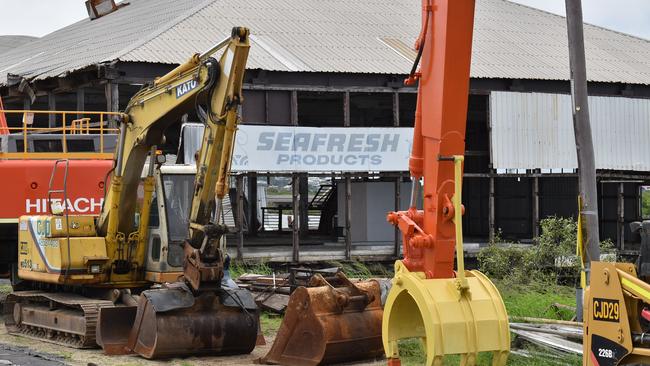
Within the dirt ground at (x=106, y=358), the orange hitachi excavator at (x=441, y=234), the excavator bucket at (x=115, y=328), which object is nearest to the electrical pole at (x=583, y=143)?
the dirt ground at (x=106, y=358)

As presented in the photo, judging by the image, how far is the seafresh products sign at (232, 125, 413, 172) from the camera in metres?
25.9

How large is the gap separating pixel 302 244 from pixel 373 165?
3.85m

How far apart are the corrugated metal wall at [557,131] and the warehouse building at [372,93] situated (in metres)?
0.04

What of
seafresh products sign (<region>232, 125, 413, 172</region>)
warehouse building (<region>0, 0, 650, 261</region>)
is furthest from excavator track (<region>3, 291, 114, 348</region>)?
seafresh products sign (<region>232, 125, 413, 172</region>)

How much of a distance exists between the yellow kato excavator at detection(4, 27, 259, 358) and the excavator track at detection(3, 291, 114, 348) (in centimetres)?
2

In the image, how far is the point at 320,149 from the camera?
26.8m

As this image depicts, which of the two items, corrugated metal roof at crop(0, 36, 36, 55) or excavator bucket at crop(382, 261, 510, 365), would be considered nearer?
excavator bucket at crop(382, 261, 510, 365)

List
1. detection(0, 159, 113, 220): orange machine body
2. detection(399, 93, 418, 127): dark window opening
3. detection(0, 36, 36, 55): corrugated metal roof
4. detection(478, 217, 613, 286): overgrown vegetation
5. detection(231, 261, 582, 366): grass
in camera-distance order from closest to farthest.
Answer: detection(231, 261, 582, 366): grass
detection(0, 159, 113, 220): orange machine body
detection(478, 217, 613, 286): overgrown vegetation
detection(399, 93, 418, 127): dark window opening
detection(0, 36, 36, 55): corrugated metal roof

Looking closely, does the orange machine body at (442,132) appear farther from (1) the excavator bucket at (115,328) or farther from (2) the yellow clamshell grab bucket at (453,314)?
(1) the excavator bucket at (115,328)

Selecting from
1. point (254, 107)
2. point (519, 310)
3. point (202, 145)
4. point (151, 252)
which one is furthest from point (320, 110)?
point (202, 145)

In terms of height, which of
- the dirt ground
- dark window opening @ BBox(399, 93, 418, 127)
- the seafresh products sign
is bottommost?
the dirt ground

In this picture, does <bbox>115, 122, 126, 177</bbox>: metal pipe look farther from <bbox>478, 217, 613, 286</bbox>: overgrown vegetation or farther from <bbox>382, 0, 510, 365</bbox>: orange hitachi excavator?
<bbox>478, 217, 613, 286</bbox>: overgrown vegetation

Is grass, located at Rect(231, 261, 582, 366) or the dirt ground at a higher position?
grass, located at Rect(231, 261, 582, 366)

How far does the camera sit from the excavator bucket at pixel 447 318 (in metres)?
8.39
